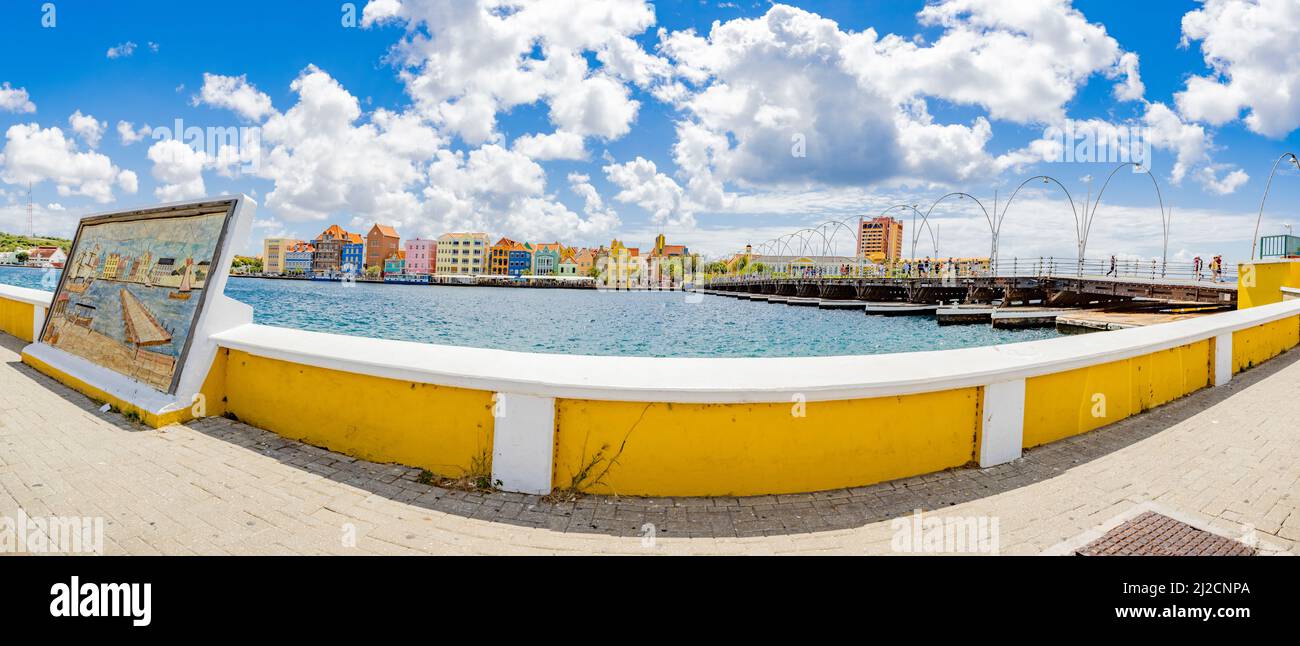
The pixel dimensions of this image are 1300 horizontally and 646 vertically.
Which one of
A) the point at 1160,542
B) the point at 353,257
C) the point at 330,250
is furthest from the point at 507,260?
the point at 1160,542

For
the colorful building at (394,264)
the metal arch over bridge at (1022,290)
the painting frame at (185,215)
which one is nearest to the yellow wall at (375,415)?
the painting frame at (185,215)

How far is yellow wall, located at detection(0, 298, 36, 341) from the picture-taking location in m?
10.5

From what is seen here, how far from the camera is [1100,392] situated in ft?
18.5

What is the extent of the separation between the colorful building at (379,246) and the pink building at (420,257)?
220 inches

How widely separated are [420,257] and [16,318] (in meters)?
182

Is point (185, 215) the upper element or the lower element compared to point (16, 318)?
upper

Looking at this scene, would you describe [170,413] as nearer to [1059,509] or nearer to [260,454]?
[260,454]

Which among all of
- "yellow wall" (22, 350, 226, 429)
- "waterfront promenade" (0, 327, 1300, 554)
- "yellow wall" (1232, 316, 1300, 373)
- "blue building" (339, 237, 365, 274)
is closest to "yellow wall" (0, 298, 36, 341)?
"yellow wall" (22, 350, 226, 429)

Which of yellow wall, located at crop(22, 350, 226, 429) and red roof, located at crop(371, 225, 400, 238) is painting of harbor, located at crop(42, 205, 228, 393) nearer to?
yellow wall, located at crop(22, 350, 226, 429)

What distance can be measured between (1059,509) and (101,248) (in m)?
11.9

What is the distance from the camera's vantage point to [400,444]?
4.20m

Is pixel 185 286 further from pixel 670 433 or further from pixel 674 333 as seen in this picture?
pixel 674 333
